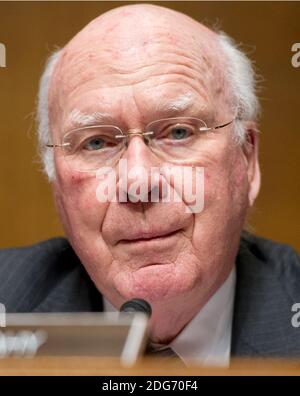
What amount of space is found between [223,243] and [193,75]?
34 centimetres

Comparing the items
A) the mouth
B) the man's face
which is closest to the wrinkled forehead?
the man's face

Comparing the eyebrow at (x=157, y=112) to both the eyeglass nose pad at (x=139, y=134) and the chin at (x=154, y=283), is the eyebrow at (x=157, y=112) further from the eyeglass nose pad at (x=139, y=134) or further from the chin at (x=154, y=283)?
the chin at (x=154, y=283)

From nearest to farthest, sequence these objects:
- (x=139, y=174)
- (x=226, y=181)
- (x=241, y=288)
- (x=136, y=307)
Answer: (x=136, y=307) → (x=139, y=174) → (x=226, y=181) → (x=241, y=288)

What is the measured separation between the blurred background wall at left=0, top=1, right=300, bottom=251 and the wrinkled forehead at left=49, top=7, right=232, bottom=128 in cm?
7

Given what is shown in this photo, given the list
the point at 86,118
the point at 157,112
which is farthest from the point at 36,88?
the point at 157,112

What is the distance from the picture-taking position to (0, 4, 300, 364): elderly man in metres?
1.13

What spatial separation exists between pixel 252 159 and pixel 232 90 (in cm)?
15

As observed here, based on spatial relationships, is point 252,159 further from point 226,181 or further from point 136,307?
point 136,307

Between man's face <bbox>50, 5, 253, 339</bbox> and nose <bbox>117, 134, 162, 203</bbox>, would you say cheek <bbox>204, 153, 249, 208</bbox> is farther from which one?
nose <bbox>117, 134, 162, 203</bbox>

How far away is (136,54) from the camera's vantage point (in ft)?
3.80

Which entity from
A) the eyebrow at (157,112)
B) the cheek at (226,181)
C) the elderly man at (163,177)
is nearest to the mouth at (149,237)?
the elderly man at (163,177)

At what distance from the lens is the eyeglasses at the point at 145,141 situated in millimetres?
1147
